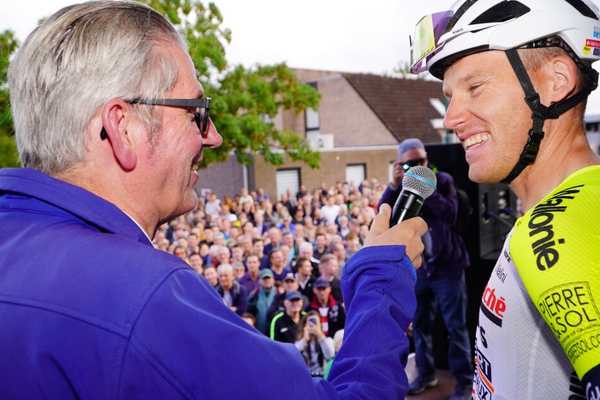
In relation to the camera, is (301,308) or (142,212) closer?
(142,212)

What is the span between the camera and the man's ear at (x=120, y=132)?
1.25 m

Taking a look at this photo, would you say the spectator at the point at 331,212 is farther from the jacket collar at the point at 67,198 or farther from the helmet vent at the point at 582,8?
the jacket collar at the point at 67,198

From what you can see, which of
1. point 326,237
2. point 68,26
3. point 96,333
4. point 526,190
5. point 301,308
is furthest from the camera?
point 326,237

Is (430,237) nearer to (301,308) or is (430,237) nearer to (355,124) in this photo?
(301,308)

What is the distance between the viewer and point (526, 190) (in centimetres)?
192

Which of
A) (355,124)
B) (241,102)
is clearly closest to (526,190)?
(241,102)

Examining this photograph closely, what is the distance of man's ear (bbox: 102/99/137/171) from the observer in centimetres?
125

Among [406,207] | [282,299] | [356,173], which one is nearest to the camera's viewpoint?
[406,207]

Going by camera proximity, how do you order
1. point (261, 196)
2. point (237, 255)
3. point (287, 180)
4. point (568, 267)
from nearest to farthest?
1. point (568, 267)
2. point (237, 255)
3. point (261, 196)
4. point (287, 180)

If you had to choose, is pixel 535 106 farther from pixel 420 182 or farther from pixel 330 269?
pixel 330 269

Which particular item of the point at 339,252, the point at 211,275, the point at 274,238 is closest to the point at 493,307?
the point at 211,275

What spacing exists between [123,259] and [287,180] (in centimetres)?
2295

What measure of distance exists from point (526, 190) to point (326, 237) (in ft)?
27.5

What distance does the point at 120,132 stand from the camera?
1.28 m
